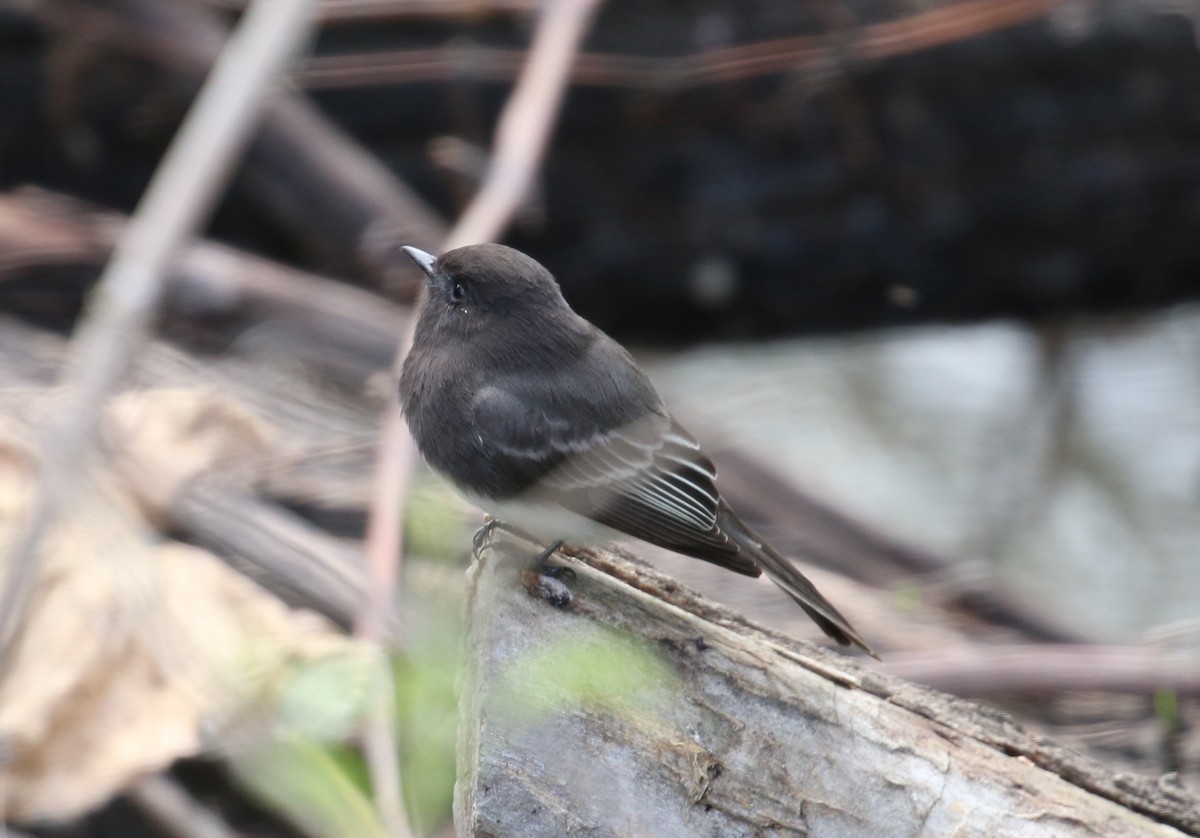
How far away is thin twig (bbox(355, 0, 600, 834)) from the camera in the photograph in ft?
8.56

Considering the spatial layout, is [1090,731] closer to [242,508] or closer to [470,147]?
[242,508]

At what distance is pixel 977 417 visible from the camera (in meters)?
6.75

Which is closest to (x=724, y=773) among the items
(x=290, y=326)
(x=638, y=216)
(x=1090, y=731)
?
(x=1090, y=731)

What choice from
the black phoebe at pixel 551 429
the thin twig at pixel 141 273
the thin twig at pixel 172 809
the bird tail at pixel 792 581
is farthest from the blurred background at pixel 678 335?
the bird tail at pixel 792 581

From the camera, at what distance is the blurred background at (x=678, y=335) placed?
3.17 metres

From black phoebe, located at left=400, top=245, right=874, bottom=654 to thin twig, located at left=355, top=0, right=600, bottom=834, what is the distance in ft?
1.22

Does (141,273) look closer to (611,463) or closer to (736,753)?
(611,463)

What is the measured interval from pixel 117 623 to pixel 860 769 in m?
1.82

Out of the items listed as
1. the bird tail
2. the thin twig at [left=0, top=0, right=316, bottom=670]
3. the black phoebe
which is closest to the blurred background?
the black phoebe

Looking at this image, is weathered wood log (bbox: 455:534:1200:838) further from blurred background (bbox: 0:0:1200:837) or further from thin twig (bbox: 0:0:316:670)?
thin twig (bbox: 0:0:316:670)

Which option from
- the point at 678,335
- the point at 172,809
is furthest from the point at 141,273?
the point at 678,335

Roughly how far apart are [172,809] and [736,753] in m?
1.31

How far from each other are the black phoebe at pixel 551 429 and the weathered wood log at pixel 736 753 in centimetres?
27

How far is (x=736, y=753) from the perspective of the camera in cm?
226
